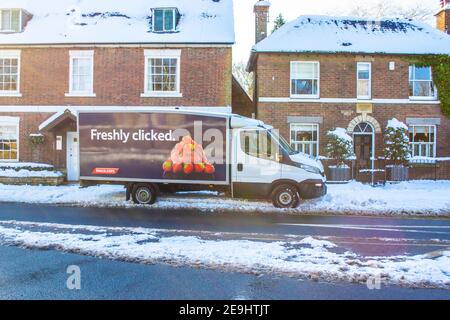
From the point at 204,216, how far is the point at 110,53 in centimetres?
1240

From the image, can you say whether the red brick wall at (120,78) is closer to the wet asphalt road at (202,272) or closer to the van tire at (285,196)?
the van tire at (285,196)

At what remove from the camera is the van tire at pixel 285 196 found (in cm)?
1290

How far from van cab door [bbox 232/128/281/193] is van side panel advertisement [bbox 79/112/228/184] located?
0.42 meters

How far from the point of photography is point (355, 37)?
21375 millimetres

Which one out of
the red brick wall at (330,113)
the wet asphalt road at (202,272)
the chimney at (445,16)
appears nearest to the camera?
the wet asphalt road at (202,272)

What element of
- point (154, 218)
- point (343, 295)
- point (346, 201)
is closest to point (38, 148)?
point (154, 218)

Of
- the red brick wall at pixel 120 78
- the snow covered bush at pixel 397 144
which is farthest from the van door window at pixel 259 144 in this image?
the snow covered bush at pixel 397 144

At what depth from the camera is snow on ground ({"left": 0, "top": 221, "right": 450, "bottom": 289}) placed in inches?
241

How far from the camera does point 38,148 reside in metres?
20.8

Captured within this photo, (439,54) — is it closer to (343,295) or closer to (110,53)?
(110,53)

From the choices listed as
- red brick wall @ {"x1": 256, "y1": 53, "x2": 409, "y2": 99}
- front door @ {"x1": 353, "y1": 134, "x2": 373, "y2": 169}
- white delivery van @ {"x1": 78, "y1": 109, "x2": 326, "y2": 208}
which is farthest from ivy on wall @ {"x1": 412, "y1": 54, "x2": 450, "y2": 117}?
white delivery van @ {"x1": 78, "y1": 109, "x2": 326, "y2": 208}

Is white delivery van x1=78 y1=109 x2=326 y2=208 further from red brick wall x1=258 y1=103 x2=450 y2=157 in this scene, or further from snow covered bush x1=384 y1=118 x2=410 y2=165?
snow covered bush x1=384 y1=118 x2=410 y2=165

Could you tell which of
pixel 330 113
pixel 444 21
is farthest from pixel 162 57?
pixel 444 21
